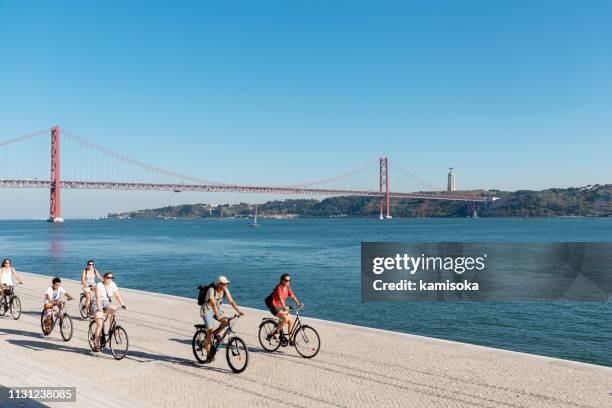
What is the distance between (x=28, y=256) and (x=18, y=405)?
53.6 metres

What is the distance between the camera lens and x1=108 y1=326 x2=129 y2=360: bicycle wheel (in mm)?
9602

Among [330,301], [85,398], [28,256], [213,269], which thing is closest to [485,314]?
[330,301]

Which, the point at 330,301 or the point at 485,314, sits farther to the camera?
the point at 330,301

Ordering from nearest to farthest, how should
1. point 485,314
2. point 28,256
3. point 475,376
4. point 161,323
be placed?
point 475,376
point 161,323
point 485,314
point 28,256

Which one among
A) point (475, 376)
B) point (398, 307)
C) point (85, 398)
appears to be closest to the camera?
point (85, 398)

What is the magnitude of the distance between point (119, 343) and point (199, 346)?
1.53 metres

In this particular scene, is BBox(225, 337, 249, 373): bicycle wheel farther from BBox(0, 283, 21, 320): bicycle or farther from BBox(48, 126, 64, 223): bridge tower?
BBox(48, 126, 64, 223): bridge tower

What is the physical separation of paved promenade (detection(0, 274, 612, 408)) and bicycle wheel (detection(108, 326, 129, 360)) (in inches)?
6.5

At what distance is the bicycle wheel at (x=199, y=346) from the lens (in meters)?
9.30

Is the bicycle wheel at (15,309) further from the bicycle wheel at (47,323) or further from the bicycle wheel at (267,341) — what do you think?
the bicycle wheel at (267,341)

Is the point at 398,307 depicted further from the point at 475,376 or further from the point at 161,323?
the point at 475,376

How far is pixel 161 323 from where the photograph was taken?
42.3 feet

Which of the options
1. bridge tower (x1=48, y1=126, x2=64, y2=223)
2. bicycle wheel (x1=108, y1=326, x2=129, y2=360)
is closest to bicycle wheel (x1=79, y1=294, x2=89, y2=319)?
bicycle wheel (x1=108, y1=326, x2=129, y2=360)

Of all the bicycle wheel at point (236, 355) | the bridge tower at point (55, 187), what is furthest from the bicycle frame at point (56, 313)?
the bridge tower at point (55, 187)
